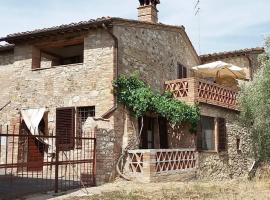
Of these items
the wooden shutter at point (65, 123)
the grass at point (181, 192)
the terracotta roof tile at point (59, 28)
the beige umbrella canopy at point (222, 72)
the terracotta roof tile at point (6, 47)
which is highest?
the terracotta roof tile at point (59, 28)

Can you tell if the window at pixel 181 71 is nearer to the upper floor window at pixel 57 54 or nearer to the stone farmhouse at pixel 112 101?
the stone farmhouse at pixel 112 101

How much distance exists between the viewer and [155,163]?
1445cm

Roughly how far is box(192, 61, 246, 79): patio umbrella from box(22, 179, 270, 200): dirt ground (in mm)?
7479

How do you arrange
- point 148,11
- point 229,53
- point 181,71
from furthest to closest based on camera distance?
point 229,53, point 181,71, point 148,11

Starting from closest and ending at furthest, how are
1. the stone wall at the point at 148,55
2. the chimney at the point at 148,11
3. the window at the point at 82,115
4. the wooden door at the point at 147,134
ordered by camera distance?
the window at the point at 82,115, the stone wall at the point at 148,55, the wooden door at the point at 147,134, the chimney at the point at 148,11

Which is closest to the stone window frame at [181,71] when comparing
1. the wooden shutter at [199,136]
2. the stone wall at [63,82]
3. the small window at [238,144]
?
the wooden shutter at [199,136]

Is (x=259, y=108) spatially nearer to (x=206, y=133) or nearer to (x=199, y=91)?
(x=199, y=91)

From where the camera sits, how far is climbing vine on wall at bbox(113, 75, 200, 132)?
1554 cm

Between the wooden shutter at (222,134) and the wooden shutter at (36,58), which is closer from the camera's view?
the wooden shutter at (36,58)

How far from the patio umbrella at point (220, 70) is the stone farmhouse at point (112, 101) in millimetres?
972

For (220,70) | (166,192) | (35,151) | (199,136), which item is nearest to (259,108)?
(199,136)

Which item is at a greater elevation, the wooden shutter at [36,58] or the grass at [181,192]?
the wooden shutter at [36,58]

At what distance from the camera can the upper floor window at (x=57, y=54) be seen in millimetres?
17438

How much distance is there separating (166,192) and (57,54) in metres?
9.95
